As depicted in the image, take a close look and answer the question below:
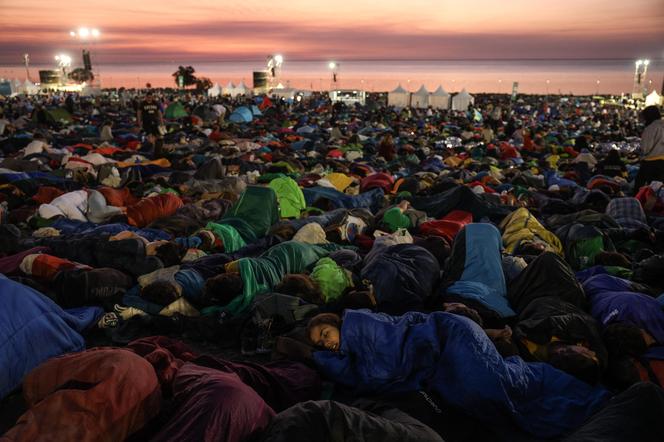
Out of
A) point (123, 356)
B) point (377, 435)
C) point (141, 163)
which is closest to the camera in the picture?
point (377, 435)

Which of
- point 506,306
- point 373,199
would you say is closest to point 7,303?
point 506,306

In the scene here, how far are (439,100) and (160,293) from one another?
29876 millimetres

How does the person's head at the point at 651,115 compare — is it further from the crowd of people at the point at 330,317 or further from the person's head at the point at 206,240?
the person's head at the point at 206,240

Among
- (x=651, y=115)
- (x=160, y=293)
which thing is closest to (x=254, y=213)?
(x=160, y=293)

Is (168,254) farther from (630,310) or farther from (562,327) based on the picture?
(630,310)

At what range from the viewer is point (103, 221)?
6.39m

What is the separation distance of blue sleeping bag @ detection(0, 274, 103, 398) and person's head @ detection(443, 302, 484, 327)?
260cm

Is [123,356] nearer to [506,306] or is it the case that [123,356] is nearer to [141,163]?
[506,306]

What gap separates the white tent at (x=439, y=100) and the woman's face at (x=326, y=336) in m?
29.7

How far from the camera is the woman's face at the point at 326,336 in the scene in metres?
3.14

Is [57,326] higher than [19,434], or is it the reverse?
[19,434]

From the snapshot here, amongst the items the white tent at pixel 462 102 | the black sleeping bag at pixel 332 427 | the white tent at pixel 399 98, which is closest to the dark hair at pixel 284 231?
the black sleeping bag at pixel 332 427

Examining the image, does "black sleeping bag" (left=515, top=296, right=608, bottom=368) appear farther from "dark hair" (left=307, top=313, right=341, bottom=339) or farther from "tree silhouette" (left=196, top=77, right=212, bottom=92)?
"tree silhouette" (left=196, top=77, right=212, bottom=92)

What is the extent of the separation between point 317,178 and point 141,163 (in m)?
3.72
